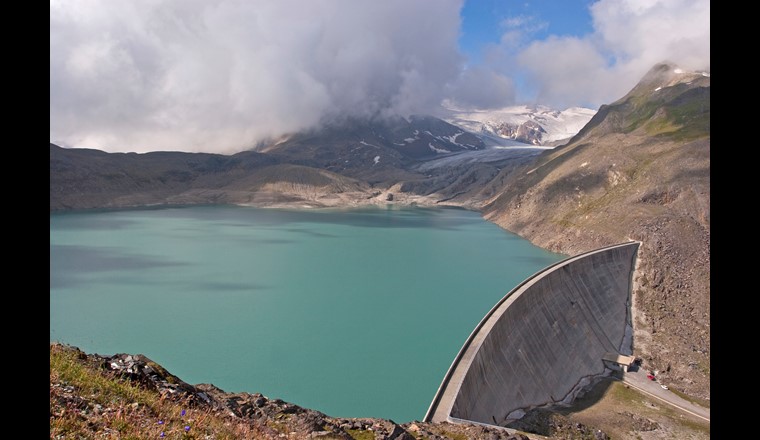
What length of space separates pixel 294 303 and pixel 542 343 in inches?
723

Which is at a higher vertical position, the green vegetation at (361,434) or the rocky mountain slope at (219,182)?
the rocky mountain slope at (219,182)

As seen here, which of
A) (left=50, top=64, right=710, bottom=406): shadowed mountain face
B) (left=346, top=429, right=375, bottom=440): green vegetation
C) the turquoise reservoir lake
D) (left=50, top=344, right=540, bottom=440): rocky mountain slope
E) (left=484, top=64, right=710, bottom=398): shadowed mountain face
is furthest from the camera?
(left=50, top=64, right=710, bottom=406): shadowed mountain face

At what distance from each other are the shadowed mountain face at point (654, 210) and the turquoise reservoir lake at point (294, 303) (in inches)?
298

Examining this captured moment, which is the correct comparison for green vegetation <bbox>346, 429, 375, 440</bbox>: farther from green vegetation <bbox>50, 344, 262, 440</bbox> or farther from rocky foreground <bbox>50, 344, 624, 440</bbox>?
green vegetation <bbox>50, 344, 262, 440</bbox>

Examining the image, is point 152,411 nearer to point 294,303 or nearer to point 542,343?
point 542,343

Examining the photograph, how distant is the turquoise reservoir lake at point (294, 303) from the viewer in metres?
23.3

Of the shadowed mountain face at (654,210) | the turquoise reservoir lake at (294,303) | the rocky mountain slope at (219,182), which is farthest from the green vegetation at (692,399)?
the rocky mountain slope at (219,182)

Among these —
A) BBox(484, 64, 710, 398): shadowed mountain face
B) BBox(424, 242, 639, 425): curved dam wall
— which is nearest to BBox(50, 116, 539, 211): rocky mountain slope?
BBox(484, 64, 710, 398): shadowed mountain face

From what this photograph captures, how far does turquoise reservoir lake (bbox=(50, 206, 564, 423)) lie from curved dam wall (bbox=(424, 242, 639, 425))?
3134mm

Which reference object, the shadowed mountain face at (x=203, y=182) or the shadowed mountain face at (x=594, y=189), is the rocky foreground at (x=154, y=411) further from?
the shadowed mountain face at (x=203, y=182)

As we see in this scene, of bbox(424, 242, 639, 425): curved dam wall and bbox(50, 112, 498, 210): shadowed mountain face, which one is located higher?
bbox(50, 112, 498, 210): shadowed mountain face

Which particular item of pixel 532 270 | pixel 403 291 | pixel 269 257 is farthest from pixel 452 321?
pixel 269 257

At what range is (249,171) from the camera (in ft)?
484

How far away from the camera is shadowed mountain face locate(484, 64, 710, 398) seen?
31297 millimetres
